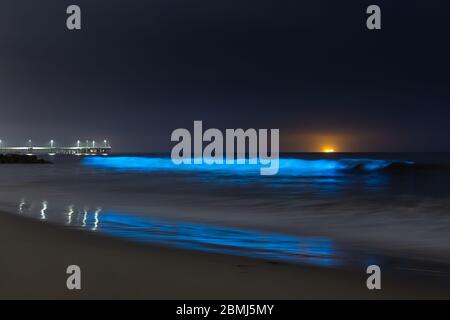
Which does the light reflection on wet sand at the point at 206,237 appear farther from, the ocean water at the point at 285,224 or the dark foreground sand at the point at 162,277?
the dark foreground sand at the point at 162,277

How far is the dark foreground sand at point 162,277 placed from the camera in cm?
435

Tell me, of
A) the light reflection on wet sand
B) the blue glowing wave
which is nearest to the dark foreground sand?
the light reflection on wet sand

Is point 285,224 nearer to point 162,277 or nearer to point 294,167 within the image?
point 162,277

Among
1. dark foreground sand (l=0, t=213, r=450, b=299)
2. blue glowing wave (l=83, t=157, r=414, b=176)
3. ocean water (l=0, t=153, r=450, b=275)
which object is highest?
dark foreground sand (l=0, t=213, r=450, b=299)

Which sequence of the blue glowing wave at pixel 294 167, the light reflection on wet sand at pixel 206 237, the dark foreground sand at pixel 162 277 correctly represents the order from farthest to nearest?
the blue glowing wave at pixel 294 167
the light reflection on wet sand at pixel 206 237
the dark foreground sand at pixel 162 277

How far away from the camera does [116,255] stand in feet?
19.7

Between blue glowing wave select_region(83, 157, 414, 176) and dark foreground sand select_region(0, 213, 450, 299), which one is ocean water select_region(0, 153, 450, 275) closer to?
dark foreground sand select_region(0, 213, 450, 299)

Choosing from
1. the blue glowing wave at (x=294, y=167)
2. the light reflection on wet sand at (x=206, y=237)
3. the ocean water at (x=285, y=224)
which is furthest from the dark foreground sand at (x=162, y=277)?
the blue glowing wave at (x=294, y=167)

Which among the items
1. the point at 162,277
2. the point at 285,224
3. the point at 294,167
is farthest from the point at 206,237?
the point at 294,167

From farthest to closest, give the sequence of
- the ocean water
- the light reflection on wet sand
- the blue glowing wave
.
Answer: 1. the blue glowing wave
2. the ocean water
3. the light reflection on wet sand

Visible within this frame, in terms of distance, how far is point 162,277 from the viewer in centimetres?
491

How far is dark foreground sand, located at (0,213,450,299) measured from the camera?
14.3 ft

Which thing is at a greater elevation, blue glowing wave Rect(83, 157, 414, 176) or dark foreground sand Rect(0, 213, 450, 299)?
dark foreground sand Rect(0, 213, 450, 299)
